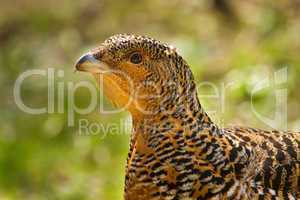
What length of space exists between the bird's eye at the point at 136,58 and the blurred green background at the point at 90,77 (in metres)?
2.19

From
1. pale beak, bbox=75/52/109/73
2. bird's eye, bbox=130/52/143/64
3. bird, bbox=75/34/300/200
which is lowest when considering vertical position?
bird, bbox=75/34/300/200

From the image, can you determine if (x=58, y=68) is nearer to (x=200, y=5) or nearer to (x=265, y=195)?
(x=200, y=5)

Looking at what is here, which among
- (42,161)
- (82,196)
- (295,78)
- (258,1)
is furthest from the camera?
(258,1)

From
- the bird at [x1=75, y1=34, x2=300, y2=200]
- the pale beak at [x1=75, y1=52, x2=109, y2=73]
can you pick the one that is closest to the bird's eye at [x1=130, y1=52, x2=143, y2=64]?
the bird at [x1=75, y1=34, x2=300, y2=200]

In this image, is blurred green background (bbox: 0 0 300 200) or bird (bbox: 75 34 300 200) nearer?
bird (bbox: 75 34 300 200)

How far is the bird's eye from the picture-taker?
3.28 meters

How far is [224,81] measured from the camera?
6.52 meters

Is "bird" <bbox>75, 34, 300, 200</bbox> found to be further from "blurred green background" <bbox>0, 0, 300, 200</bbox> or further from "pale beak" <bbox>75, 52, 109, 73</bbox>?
"blurred green background" <bbox>0, 0, 300, 200</bbox>

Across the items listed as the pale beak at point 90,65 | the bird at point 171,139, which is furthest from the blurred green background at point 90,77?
the pale beak at point 90,65

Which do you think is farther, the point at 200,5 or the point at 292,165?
the point at 200,5

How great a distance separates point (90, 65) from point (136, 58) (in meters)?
0.20

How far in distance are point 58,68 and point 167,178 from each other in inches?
149

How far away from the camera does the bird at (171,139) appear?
3.25 meters

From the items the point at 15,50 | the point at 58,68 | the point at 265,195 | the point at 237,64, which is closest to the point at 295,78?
the point at 237,64
